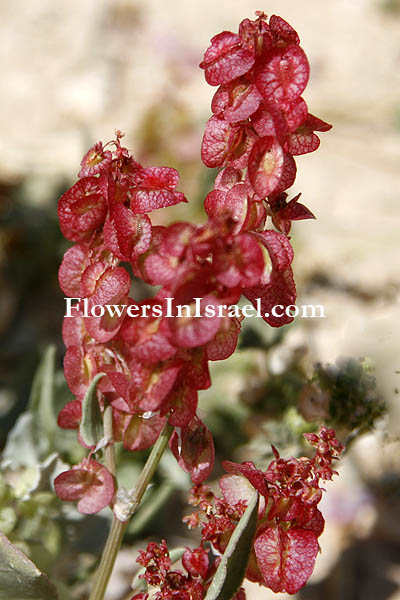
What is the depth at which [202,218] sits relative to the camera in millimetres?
1956

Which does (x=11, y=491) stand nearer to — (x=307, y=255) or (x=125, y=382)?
(x=125, y=382)

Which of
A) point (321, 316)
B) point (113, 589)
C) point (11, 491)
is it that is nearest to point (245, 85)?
point (11, 491)

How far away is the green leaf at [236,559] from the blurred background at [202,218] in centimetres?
31

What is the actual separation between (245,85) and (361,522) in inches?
35.6

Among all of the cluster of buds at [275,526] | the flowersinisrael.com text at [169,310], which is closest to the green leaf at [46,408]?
the flowersinisrael.com text at [169,310]

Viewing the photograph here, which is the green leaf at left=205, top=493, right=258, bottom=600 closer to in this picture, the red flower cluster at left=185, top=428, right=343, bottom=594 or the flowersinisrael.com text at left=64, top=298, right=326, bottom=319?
the red flower cluster at left=185, top=428, right=343, bottom=594

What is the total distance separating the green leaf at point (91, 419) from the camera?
714mm

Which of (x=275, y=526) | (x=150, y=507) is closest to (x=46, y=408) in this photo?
(x=150, y=507)

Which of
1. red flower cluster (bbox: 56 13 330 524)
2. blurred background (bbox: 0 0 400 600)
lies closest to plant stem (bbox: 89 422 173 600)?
red flower cluster (bbox: 56 13 330 524)

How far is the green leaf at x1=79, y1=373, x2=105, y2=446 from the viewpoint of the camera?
0.71 meters

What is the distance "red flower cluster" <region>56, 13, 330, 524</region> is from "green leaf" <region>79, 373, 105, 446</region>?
0.02m

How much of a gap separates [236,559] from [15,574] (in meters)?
0.24

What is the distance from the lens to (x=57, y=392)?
1.21 metres

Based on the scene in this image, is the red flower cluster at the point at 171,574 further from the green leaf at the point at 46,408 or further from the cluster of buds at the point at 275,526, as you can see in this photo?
the green leaf at the point at 46,408
